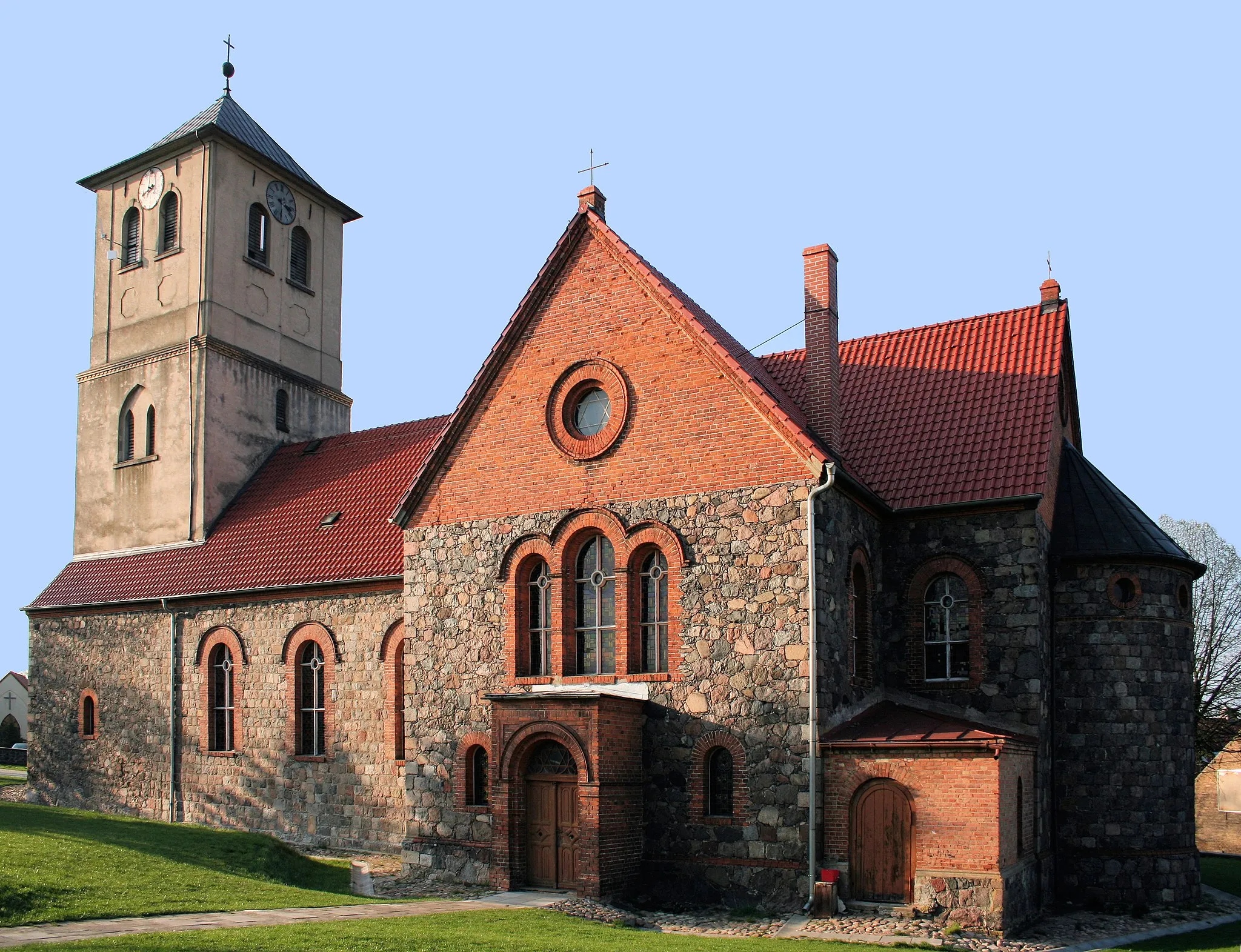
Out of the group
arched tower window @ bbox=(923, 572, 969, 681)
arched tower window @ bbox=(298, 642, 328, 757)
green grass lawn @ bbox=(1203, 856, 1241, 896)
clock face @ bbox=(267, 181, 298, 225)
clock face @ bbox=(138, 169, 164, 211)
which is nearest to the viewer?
arched tower window @ bbox=(923, 572, 969, 681)

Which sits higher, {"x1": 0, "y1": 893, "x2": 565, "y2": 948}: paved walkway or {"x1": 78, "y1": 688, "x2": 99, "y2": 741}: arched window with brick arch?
{"x1": 78, "y1": 688, "x2": 99, "y2": 741}: arched window with brick arch

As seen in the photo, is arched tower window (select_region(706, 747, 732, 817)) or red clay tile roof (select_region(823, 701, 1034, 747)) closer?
red clay tile roof (select_region(823, 701, 1034, 747))

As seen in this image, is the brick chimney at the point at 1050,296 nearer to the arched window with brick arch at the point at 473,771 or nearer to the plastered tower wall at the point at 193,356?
the arched window with brick arch at the point at 473,771

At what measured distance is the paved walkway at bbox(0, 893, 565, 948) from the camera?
12523 mm

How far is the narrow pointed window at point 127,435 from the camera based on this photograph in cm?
3167

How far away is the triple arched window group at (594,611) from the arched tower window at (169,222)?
1720 cm

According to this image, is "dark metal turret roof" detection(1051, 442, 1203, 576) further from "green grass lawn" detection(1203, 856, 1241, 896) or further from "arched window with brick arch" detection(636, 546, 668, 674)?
"arched window with brick arch" detection(636, 546, 668, 674)

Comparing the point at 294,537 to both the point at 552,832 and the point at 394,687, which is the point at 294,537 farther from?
the point at 552,832

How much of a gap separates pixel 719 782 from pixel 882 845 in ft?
8.55

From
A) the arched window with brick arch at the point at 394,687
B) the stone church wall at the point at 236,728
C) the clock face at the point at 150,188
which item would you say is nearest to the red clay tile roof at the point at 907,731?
the arched window with brick arch at the point at 394,687

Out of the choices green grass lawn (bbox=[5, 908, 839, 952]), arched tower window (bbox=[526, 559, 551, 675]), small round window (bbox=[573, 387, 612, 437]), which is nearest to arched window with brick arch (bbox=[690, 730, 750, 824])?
green grass lawn (bbox=[5, 908, 839, 952])

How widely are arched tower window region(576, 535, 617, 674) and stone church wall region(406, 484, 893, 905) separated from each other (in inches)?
31.1

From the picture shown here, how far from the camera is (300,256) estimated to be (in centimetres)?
3412

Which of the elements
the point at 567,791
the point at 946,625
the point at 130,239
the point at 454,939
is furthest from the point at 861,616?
the point at 130,239
